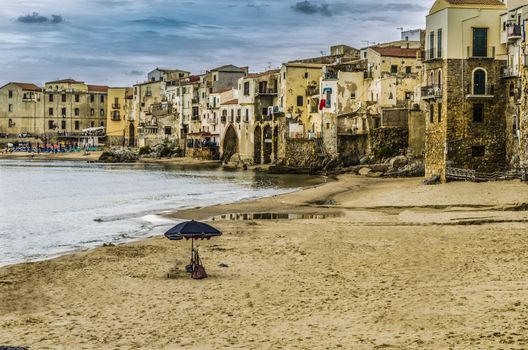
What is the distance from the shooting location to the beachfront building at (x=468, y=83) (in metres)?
42.1

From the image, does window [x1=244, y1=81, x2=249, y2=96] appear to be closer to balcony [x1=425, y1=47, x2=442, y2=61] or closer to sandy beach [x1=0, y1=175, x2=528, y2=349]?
balcony [x1=425, y1=47, x2=442, y2=61]

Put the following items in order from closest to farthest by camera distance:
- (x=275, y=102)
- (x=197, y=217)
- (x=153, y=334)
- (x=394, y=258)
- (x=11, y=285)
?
1. (x=153, y=334)
2. (x=11, y=285)
3. (x=394, y=258)
4. (x=197, y=217)
5. (x=275, y=102)

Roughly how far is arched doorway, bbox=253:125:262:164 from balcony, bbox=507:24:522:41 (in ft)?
159

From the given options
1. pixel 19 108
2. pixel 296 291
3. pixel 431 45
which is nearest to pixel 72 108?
pixel 19 108

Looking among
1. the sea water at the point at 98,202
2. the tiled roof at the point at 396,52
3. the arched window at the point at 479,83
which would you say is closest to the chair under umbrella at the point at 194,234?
the sea water at the point at 98,202

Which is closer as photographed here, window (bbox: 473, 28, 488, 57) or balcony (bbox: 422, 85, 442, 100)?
window (bbox: 473, 28, 488, 57)

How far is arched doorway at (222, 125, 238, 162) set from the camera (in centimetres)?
9644

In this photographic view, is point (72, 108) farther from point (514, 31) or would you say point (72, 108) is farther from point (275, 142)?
point (514, 31)

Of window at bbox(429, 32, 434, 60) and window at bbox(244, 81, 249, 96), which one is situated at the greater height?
window at bbox(244, 81, 249, 96)

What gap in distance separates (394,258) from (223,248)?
610 cm

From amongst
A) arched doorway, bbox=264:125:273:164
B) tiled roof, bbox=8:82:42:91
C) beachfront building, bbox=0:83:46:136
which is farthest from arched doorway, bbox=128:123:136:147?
arched doorway, bbox=264:125:273:164

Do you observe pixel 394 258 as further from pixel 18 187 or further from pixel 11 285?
pixel 18 187

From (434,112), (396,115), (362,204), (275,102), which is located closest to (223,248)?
(362,204)

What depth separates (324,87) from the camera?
71562 mm
